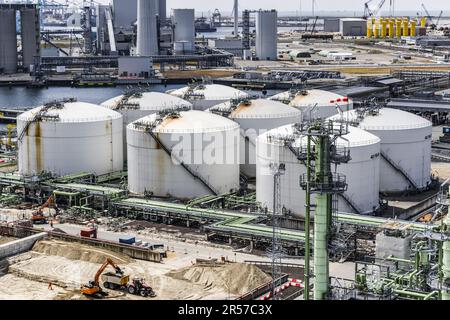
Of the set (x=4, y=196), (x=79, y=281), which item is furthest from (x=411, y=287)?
(x=4, y=196)

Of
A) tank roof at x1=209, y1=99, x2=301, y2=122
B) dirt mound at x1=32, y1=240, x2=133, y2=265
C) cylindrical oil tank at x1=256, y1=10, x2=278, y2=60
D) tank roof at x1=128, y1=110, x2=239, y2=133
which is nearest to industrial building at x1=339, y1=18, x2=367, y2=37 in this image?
cylindrical oil tank at x1=256, y1=10, x2=278, y2=60

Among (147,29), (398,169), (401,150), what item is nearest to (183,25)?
(147,29)

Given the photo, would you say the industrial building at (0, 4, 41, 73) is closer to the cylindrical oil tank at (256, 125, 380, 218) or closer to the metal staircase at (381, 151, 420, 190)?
the metal staircase at (381, 151, 420, 190)

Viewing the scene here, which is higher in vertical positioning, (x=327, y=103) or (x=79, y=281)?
(x=327, y=103)

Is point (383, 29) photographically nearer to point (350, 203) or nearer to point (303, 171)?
point (350, 203)

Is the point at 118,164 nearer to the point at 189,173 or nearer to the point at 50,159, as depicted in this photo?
the point at 50,159
